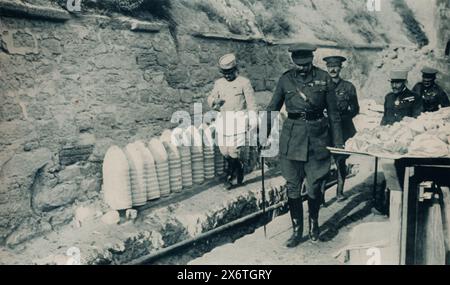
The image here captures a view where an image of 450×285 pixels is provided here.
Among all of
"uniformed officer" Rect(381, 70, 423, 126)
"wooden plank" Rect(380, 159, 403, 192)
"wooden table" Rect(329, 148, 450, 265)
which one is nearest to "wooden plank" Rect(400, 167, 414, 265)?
"wooden table" Rect(329, 148, 450, 265)

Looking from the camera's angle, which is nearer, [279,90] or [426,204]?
[426,204]

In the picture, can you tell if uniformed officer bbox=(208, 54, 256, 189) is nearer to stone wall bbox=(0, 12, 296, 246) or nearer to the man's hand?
the man's hand

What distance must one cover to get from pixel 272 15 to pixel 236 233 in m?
5.46

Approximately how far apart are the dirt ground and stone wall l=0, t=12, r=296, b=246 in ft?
6.93

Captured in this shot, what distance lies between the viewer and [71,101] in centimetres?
620

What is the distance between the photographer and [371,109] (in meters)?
10.6

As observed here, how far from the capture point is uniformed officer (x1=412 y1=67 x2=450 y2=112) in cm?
731

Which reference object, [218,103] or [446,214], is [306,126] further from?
[218,103]

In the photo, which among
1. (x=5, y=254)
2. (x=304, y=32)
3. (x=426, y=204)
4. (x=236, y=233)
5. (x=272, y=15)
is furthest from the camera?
(x=304, y=32)

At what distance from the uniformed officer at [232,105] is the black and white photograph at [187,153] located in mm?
22

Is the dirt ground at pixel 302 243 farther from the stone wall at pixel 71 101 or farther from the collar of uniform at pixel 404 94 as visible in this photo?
the stone wall at pixel 71 101
